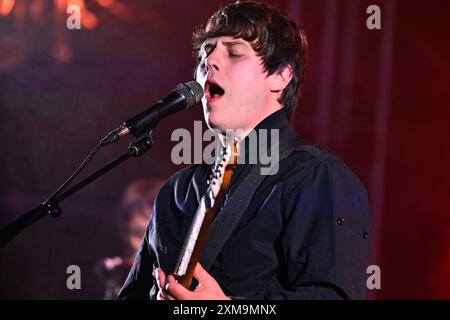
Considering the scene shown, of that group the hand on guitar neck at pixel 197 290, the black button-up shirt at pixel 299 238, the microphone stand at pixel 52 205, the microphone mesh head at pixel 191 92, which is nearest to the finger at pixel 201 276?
the hand on guitar neck at pixel 197 290

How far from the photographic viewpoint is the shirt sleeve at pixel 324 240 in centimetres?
173

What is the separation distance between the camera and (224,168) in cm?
156

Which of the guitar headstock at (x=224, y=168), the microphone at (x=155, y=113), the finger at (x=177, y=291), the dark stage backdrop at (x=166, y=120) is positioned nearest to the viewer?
the guitar headstock at (x=224, y=168)

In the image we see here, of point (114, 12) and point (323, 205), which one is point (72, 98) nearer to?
point (114, 12)

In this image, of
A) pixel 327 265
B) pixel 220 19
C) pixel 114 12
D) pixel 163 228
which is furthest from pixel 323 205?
pixel 114 12

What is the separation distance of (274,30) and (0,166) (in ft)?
8.02

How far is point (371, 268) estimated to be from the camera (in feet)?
11.4

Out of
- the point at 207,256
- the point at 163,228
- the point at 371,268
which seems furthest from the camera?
the point at 371,268

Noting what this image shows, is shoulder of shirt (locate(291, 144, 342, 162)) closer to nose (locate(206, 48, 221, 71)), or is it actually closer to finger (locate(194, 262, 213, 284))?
nose (locate(206, 48, 221, 71))

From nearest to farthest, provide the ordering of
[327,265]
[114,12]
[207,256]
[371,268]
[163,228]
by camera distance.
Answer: [327,265] < [207,256] < [163,228] < [371,268] < [114,12]

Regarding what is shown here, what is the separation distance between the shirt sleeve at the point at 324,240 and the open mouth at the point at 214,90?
1.31ft

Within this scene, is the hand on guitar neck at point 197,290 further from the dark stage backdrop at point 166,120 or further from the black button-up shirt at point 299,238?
the dark stage backdrop at point 166,120

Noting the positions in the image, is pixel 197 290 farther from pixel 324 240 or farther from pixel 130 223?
pixel 130 223

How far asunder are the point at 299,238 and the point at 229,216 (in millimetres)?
241
